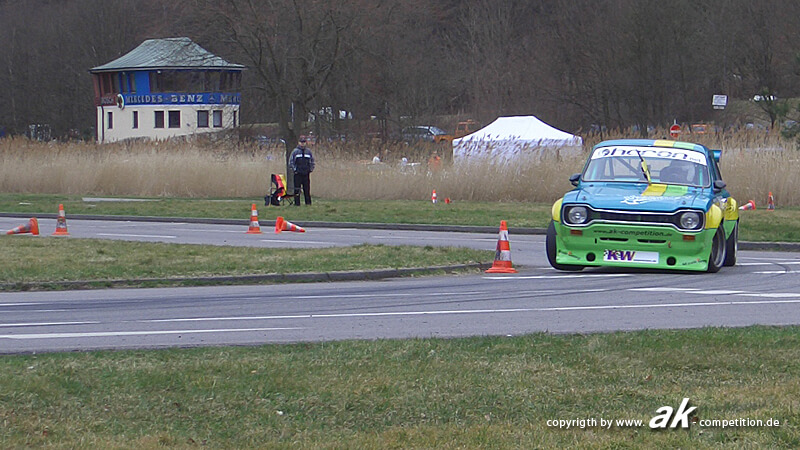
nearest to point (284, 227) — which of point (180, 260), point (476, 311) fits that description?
point (180, 260)

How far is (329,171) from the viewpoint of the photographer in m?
35.9

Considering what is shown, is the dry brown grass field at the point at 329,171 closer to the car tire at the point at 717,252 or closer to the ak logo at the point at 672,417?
the car tire at the point at 717,252

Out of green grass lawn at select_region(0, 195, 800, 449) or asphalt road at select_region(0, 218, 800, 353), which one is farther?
asphalt road at select_region(0, 218, 800, 353)

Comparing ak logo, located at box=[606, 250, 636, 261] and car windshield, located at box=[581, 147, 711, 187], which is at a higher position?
car windshield, located at box=[581, 147, 711, 187]

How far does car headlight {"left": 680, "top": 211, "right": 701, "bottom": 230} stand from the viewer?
14281mm

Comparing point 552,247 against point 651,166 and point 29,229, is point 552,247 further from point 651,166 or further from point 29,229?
point 29,229

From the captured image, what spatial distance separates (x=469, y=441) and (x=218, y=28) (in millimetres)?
29243

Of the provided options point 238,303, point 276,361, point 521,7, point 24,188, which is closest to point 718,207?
point 238,303

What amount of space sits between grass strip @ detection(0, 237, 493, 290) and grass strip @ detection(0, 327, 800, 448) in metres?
6.44

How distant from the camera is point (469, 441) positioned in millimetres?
6074

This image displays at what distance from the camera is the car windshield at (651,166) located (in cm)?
1567

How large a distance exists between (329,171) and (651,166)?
21.0 metres

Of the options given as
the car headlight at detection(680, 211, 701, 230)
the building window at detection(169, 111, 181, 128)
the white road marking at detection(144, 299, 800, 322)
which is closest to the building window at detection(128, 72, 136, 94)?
the building window at detection(169, 111, 181, 128)

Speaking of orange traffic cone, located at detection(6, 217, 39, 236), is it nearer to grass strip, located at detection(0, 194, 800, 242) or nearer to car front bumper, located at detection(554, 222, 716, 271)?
grass strip, located at detection(0, 194, 800, 242)
